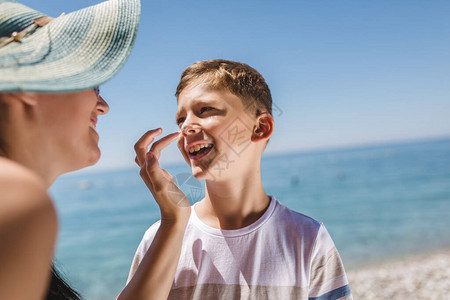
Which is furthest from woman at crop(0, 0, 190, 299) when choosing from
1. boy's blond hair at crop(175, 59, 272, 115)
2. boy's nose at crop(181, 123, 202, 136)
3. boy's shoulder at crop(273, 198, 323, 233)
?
boy's shoulder at crop(273, 198, 323, 233)

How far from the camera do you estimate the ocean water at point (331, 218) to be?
10.7 meters

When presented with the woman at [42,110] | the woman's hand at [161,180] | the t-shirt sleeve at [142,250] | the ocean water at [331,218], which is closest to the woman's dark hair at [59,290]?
the woman at [42,110]

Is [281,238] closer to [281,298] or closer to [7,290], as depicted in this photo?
[281,298]

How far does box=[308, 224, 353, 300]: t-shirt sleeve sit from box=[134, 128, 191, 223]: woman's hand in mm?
669

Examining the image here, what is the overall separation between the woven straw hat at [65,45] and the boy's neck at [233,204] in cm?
104

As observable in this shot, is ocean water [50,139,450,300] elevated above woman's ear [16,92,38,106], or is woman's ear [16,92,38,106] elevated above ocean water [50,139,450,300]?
woman's ear [16,92,38,106]

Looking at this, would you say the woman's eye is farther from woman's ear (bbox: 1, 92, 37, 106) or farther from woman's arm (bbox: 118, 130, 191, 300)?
woman's ear (bbox: 1, 92, 37, 106)

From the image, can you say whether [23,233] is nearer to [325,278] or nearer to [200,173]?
[200,173]

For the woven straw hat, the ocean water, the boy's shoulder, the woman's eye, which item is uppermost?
the woven straw hat

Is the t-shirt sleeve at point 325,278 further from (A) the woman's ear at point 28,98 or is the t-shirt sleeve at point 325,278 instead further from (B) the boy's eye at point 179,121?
(A) the woman's ear at point 28,98

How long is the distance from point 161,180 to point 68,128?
0.61m

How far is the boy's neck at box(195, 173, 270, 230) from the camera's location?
6.25 ft

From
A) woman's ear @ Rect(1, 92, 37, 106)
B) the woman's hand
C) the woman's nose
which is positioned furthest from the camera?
the woman's hand

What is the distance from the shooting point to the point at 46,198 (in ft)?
2.20
